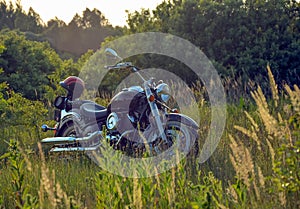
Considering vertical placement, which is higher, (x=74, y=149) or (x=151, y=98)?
(x=151, y=98)

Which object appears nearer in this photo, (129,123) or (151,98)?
(151,98)

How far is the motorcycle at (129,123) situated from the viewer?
499 cm

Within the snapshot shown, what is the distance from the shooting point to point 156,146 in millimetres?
4965

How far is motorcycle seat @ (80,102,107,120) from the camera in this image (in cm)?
562

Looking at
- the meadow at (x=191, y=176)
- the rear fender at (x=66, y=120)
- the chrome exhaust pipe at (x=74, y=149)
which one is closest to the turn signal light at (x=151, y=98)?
the meadow at (x=191, y=176)

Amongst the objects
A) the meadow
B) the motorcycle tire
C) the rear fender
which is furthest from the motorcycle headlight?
the motorcycle tire

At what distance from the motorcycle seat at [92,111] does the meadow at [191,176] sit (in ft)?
1.75

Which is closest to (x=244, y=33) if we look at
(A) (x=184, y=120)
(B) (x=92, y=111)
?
(B) (x=92, y=111)

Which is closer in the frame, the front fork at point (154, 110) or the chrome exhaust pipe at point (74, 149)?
the front fork at point (154, 110)

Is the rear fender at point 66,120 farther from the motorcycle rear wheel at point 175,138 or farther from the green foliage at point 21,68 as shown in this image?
the green foliage at point 21,68

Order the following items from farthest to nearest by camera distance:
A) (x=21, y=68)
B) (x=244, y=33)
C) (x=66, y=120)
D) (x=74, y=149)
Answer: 1. (x=244, y=33)
2. (x=21, y=68)
3. (x=66, y=120)
4. (x=74, y=149)

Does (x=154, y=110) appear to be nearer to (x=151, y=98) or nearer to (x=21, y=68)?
(x=151, y=98)

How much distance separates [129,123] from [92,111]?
67 centimetres

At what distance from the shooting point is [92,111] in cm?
572
